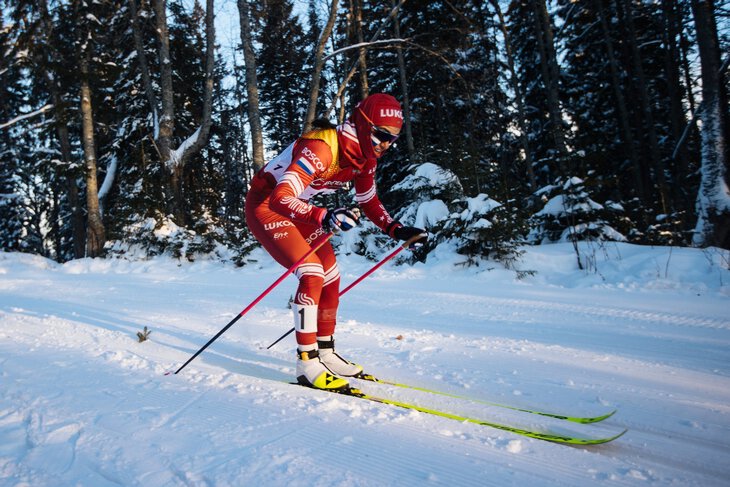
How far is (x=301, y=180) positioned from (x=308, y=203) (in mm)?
427

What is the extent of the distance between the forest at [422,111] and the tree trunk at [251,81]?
47 mm

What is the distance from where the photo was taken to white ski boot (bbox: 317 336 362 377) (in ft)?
9.91

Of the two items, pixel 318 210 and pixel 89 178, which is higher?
pixel 89 178

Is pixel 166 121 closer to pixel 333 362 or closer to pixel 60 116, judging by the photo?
pixel 60 116

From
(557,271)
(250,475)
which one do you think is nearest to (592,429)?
(250,475)

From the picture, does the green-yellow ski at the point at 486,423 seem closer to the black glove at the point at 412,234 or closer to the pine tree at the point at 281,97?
the black glove at the point at 412,234

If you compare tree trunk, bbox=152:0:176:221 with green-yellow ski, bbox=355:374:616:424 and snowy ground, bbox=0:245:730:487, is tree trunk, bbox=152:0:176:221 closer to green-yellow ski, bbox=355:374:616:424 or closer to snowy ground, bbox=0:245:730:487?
snowy ground, bbox=0:245:730:487

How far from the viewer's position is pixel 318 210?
277 cm

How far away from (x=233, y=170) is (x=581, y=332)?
2990 cm

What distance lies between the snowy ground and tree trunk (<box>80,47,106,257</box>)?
25.8 ft

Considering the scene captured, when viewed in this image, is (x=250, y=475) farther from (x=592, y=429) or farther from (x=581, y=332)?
(x=581, y=332)

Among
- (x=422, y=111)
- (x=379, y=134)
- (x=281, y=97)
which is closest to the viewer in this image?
(x=379, y=134)

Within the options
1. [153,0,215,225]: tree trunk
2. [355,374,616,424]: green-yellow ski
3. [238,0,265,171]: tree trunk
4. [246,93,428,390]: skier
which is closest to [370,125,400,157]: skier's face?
[246,93,428,390]: skier

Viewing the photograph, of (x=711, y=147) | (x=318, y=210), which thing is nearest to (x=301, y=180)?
(x=318, y=210)
